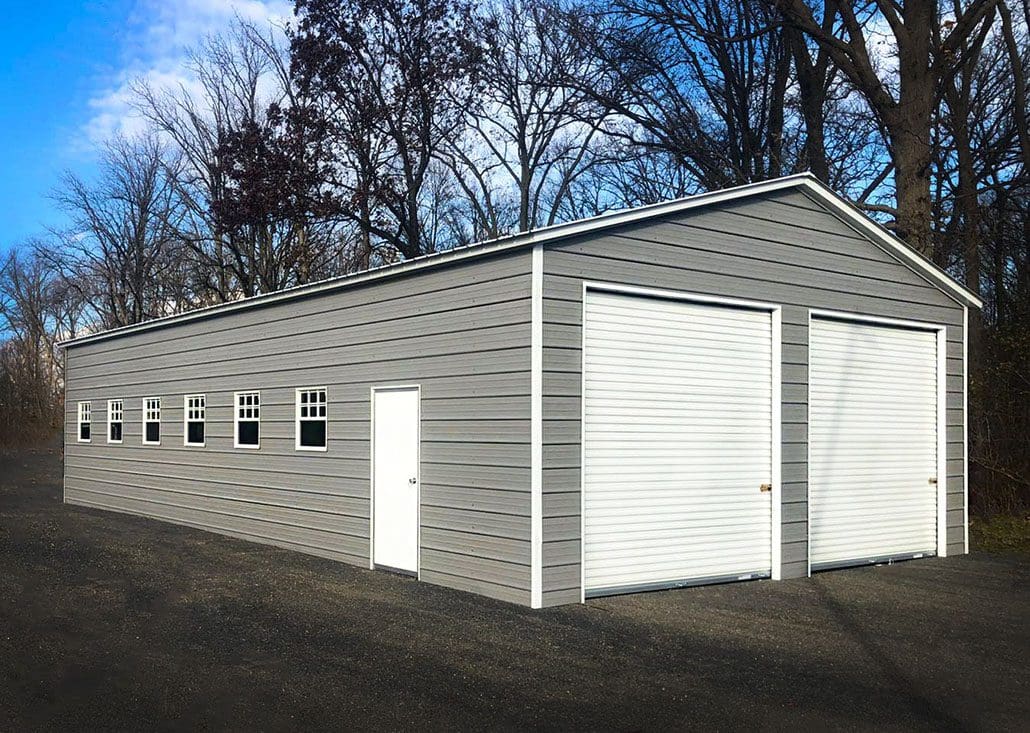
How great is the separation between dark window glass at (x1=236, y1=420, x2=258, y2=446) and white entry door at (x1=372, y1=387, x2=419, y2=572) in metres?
3.29

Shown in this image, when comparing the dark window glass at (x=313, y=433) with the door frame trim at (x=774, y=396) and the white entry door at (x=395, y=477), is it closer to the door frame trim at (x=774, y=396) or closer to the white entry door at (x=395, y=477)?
the white entry door at (x=395, y=477)

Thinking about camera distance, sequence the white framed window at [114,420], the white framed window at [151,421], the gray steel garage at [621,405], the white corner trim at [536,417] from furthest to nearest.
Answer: the white framed window at [114,420] → the white framed window at [151,421] → the gray steel garage at [621,405] → the white corner trim at [536,417]

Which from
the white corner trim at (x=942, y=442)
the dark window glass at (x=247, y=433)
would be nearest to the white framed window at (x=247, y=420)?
the dark window glass at (x=247, y=433)

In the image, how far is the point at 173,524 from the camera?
15781 millimetres

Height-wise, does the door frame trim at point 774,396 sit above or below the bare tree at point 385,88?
below

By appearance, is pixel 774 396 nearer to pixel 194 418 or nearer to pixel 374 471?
pixel 374 471

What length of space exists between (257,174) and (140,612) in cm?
1852

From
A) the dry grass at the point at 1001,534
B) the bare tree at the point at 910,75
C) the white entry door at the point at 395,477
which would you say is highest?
the bare tree at the point at 910,75

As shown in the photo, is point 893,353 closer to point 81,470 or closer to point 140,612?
point 140,612

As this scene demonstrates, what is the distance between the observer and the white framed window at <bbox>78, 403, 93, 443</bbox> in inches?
771

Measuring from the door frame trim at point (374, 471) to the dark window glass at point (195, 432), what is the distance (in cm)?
521

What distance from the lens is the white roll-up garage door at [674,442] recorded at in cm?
945

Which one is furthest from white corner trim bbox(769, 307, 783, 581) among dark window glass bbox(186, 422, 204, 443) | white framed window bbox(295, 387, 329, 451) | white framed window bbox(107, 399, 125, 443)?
white framed window bbox(107, 399, 125, 443)

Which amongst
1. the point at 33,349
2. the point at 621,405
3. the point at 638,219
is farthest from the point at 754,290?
the point at 33,349
